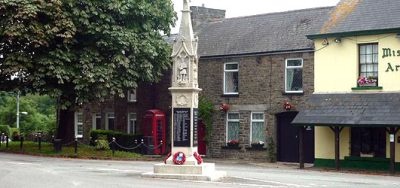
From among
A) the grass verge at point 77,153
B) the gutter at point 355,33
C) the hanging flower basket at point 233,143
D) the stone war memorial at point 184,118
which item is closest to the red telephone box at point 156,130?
the grass verge at point 77,153

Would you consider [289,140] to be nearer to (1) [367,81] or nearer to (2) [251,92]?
(2) [251,92]

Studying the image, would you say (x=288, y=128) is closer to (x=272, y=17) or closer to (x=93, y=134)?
(x=272, y=17)

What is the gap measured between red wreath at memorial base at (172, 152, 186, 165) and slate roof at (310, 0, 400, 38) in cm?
1229

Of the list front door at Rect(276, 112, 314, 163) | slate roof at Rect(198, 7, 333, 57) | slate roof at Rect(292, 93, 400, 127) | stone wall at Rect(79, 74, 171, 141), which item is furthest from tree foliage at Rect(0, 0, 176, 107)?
slate roof at Rect(292, 93, 400, 127)

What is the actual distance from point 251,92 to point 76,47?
9203 millimetres

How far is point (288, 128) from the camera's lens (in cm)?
3569

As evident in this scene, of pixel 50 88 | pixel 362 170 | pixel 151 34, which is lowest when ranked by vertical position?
pixel 362 170

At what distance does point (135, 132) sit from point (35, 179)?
898 inches

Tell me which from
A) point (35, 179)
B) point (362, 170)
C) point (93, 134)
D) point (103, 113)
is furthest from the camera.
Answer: point (103, 113)

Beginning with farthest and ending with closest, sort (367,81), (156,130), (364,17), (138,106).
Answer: (138,106), (156,130), (364,17), (367,81)

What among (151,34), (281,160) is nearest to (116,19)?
(151,34)

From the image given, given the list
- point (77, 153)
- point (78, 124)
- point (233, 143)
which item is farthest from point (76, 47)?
point (78, 124)

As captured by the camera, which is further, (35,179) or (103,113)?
(103,113)

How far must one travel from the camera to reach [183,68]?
23328mm
